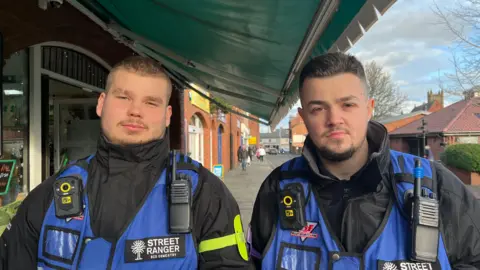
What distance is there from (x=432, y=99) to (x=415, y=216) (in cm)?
6113

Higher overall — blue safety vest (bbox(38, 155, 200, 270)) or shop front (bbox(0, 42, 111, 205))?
shop front (bbox(0, 42, 111, 205))

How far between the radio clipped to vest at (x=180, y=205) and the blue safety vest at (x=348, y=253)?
44 centimetres

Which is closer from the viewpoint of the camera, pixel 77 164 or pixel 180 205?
pixel 180 205

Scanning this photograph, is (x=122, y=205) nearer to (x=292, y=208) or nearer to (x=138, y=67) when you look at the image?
(x=138, y=67)

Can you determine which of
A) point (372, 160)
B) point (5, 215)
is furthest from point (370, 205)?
point (5, 215)

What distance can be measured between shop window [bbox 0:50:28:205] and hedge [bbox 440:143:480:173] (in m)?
17.2

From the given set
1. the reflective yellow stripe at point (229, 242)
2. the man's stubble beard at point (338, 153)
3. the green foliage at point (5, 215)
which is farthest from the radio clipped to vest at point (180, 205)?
the green foliage at point (5, 215)

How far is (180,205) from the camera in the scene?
1.46 m

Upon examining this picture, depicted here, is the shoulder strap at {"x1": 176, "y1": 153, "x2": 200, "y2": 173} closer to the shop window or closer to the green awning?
the green awning

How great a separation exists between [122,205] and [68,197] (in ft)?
0.76

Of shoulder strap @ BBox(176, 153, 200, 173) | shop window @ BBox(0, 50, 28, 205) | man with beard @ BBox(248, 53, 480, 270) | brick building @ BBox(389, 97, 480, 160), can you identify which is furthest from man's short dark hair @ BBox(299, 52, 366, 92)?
brick building @ BBox(389, 97, 480, 160)

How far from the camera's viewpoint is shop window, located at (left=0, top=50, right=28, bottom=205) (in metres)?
3.52

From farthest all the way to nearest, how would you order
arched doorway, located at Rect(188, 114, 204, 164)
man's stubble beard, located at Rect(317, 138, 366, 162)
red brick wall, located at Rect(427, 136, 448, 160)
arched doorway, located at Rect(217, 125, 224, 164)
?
red brick wall, located at Rect(427, 136, 448, 160)
arched doorway, located at Rect(217, 125, 224, 164)
arched doorway, located at Rect(188, 114, 204, 164)
man's stubble beard, located at Rect(317, 138, 366, 162)

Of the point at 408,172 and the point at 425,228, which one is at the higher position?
the point at 408,172
